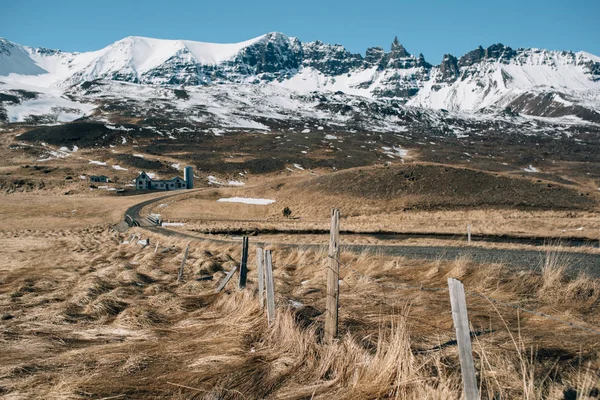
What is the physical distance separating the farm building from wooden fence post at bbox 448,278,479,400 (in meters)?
69.5

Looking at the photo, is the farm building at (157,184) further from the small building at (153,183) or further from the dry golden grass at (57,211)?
the dry golden grass at (57,211)

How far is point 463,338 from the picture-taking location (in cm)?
364

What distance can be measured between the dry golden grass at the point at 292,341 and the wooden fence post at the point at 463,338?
0.36 m

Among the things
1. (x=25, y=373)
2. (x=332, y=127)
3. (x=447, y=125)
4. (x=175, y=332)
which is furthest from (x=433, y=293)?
(x=447, y=125)

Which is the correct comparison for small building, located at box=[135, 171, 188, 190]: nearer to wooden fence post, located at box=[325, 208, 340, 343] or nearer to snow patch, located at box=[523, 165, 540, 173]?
wooden fence post, located at box=[325, 208, 340, 343]

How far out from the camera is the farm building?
224 feet

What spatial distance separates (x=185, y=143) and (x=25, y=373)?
11495cm

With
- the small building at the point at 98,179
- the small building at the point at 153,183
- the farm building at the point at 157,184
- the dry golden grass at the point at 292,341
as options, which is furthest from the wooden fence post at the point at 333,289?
the small building at the point at 98,179

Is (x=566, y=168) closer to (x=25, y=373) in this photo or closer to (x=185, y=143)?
(x=185, y=143)

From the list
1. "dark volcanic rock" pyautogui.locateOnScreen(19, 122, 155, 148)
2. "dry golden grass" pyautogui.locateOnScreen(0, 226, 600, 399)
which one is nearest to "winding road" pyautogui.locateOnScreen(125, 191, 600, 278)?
"dry golden grass" pyautogui.locateOnScreen(0, 226, 600, 399)

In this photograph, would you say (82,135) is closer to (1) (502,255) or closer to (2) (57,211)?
(2) (57,211)

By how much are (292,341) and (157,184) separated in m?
68.0

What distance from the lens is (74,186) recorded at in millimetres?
64750

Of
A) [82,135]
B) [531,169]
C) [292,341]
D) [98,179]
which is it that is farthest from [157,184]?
[531,169]
